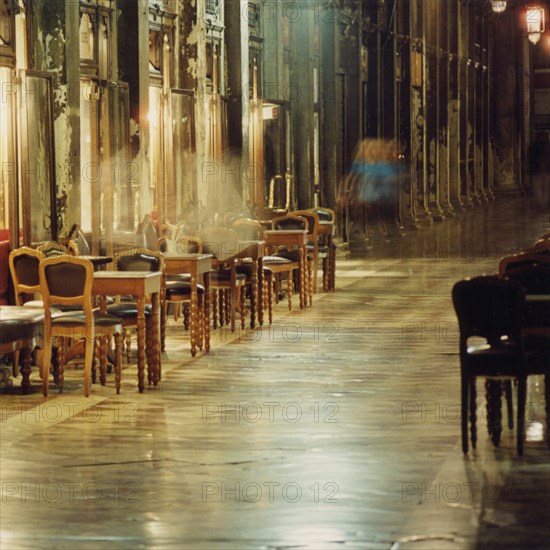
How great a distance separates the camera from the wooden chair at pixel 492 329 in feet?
24.5

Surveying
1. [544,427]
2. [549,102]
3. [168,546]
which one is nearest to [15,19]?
[544,427]

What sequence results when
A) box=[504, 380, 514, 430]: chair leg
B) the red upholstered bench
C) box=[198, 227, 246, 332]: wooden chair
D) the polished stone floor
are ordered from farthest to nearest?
box=[198, 227, 246, 332]: wooden chair → the red upholstered bench → box=[504, 380, 514, 430]: chair leg → the polished stone floor

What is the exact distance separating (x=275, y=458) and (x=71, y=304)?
2.51m

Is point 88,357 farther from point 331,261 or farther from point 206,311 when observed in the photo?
point 331,261

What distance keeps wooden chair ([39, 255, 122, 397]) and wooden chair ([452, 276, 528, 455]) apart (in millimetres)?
2925

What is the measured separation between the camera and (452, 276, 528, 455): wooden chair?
7.46 metres

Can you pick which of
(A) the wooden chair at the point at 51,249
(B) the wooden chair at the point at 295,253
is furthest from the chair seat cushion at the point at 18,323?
(B) the wooden chair at the point at 295,253

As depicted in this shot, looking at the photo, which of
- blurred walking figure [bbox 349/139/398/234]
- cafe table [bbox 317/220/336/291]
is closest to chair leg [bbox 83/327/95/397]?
cafe table [bbox 317/220/336/291]

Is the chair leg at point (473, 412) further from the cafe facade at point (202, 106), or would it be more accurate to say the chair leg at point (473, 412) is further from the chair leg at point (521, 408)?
the cafe facade at point (202, 106)

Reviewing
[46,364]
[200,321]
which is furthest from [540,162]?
[46,364]

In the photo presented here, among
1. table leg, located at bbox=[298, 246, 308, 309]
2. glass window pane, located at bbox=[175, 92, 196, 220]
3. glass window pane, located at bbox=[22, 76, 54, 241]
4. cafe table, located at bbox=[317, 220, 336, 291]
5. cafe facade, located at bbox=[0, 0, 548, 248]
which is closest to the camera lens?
glass window pane, located at bbox=[22, 76, 54, 241]

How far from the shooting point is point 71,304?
9.69 m

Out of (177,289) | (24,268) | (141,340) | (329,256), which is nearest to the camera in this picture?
(141,340)

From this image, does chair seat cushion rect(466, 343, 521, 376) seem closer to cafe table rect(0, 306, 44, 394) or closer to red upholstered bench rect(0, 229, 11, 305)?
cafe table rect(0, 306, 44, 394)
